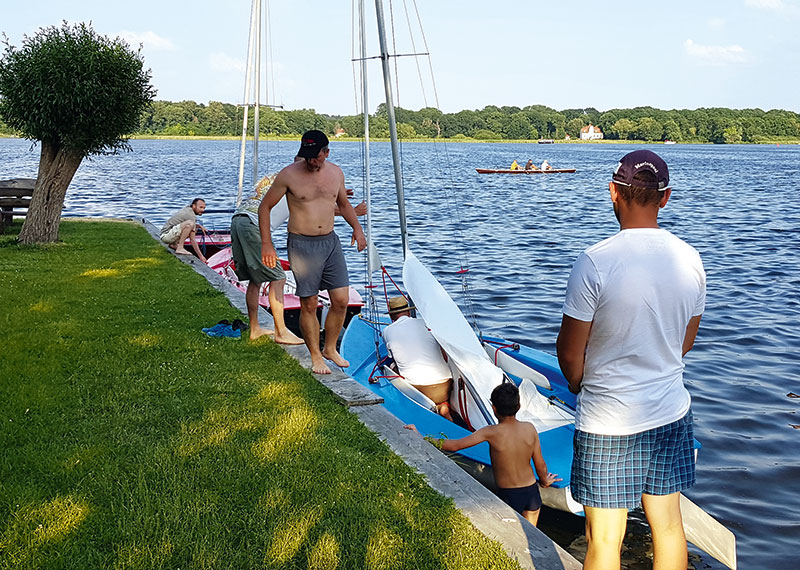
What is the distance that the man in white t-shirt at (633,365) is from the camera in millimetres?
2898

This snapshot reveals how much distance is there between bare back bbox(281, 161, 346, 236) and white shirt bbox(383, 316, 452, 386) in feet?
5.47

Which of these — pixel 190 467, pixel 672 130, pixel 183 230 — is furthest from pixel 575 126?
pixel 190 467

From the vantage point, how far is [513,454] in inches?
221

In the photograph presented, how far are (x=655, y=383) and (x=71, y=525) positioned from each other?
122 inches

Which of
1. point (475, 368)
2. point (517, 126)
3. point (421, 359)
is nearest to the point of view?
point (475, 368)

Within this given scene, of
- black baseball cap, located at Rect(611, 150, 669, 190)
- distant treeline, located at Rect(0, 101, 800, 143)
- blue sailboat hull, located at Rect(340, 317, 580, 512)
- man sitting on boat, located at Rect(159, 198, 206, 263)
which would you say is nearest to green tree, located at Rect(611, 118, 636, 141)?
distant treeline, located at Rect(0, 101, 800, 143)

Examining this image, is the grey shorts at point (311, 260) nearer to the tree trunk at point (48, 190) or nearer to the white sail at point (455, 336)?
the white sail at point (455, 336)

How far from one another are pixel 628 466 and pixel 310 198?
4428mm

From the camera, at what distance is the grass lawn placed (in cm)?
374

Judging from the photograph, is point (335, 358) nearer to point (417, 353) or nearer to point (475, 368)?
point (417, 353)

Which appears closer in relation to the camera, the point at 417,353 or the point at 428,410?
the point at 428,410

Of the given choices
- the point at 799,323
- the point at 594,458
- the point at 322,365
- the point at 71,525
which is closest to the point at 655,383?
the point at 594,458

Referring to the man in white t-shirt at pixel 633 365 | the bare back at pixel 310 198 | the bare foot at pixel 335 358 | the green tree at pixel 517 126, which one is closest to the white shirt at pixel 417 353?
the bare foot at pixel 335 358

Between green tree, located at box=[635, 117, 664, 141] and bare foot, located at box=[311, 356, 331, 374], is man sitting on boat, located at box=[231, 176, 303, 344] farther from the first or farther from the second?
green tree, located at box=[635, 117, 664, 141]
